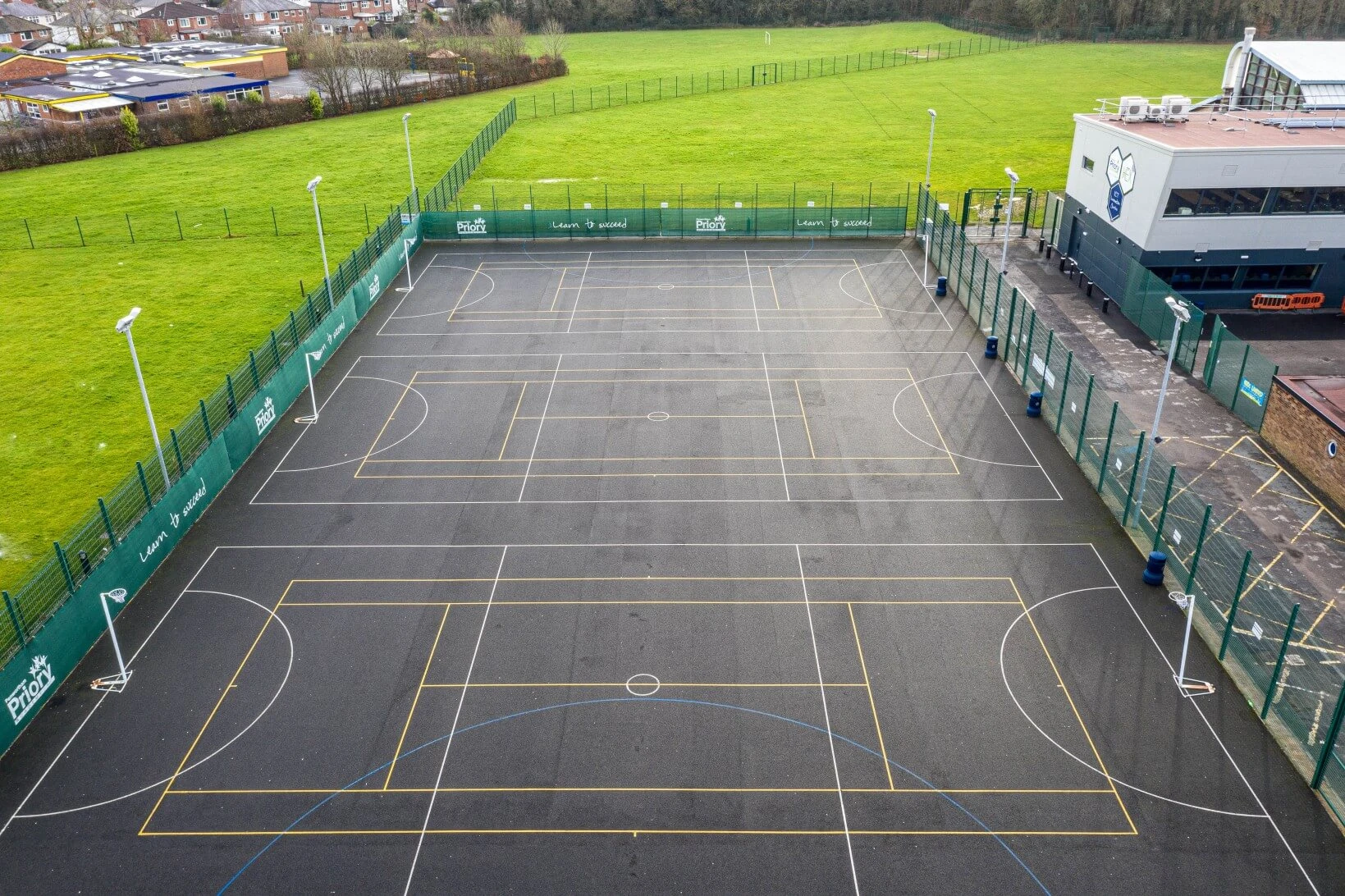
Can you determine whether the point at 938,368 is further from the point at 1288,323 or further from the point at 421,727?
the point at 421,727

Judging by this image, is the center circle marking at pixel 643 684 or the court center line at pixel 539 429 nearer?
the center circle marking at pixel 643 684

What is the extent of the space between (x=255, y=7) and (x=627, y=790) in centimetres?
16129

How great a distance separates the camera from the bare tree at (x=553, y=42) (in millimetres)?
109625

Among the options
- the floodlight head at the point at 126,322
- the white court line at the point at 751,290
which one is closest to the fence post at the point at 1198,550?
the white court line at the point at 751,290

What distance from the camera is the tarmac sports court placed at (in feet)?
55.7

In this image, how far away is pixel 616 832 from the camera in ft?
56.9

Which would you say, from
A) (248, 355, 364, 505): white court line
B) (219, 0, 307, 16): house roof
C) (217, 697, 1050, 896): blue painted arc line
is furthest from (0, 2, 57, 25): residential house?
(217, 697, 1050, 896): blue painted arc line

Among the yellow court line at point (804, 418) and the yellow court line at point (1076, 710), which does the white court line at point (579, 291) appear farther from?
the yellow court line at point (1076, 710)

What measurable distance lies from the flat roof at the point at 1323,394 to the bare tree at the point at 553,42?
93.0m

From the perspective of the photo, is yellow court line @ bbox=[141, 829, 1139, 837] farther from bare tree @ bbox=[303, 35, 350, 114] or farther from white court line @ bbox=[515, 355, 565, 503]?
bare tree @ bbox=[303, 35, 350, 114]

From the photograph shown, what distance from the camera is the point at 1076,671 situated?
20.9 metres

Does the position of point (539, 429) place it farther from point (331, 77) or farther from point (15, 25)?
point (15, 25)

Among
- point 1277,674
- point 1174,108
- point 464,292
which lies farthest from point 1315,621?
point 464,292

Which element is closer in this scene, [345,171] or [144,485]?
[144,485]
